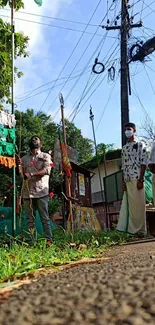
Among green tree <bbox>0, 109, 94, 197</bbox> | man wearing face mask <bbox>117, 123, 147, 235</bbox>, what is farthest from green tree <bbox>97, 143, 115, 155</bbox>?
man wearing face mask <bbox>117, 123, 147, 235</bbox>

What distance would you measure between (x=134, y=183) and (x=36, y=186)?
1.59 metres

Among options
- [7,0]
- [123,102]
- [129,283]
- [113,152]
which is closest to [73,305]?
[129,283]

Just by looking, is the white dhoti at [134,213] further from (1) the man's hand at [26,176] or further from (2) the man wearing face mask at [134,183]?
(1) the man's hand at [26,176]

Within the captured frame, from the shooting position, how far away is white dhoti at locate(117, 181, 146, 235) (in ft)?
21.3

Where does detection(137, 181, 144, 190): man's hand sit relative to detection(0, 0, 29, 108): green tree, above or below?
below

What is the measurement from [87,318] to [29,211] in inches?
195

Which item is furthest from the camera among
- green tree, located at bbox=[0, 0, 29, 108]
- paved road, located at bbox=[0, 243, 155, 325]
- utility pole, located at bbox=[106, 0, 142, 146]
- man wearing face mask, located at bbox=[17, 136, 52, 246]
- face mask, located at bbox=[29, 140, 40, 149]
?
utility pole, located at bbox=[106, 0, 142, 146]

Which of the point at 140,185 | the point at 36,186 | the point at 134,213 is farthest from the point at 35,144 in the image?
the point at 134,213

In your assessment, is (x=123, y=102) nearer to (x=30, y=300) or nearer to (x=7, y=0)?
(x=7, y=0)

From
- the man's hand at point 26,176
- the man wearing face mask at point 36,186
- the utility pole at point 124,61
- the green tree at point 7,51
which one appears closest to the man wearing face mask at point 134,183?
the man wearing face mask at point 36,186

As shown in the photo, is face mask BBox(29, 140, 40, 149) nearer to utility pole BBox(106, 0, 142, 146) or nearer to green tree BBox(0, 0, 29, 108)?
green tree BBox(0, 0, 29, 108)

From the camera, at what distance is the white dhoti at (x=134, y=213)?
648 cm

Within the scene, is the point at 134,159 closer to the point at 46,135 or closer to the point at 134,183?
the point at 134,183

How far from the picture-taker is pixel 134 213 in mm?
6559
